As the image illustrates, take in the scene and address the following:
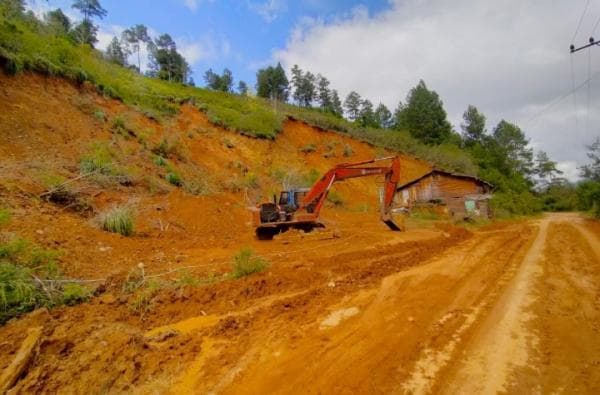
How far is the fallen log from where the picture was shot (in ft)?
9.56

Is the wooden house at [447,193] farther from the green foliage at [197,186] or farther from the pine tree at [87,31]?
the pine tree at [87,31]

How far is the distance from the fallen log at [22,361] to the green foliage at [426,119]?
166 ft

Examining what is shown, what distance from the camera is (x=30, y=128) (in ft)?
35.3

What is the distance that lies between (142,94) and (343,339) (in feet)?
72.2

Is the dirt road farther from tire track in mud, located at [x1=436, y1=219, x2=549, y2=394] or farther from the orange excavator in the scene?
the orange excavator

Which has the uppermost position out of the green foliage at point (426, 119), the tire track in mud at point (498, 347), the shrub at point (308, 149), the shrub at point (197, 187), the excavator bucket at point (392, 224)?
the green foliage at point (426, 119)

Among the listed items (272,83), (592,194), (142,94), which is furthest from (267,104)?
(592,194)

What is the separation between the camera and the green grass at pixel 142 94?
43.8 ft

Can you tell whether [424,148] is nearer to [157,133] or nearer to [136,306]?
[157,133]

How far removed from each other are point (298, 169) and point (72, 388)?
23.4 meters

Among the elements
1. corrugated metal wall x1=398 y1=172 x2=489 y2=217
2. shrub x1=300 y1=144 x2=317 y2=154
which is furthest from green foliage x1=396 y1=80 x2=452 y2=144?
shrub x1=300 y1=144 x2=317 y2=154

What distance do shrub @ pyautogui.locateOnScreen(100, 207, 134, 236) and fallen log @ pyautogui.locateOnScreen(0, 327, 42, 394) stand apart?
4.89 metres

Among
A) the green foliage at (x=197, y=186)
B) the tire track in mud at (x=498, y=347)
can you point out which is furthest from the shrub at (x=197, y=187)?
the tire track in mud at (x=498, y=347)

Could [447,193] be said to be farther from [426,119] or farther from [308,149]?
[426,119]
